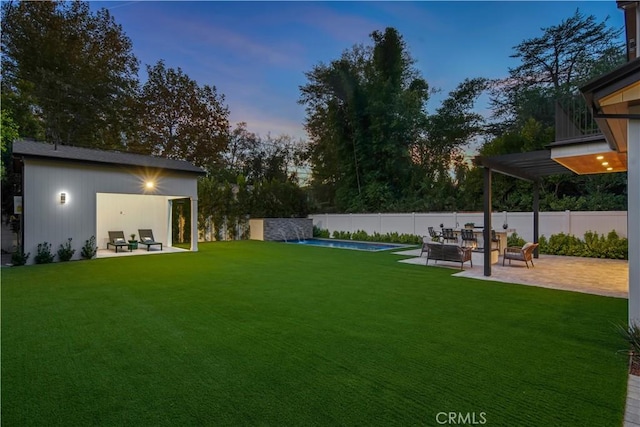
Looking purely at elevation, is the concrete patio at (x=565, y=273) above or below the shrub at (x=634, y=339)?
below

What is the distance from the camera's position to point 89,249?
11.3 m

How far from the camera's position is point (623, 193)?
13.2 metres

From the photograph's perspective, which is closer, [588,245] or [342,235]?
[588,245]

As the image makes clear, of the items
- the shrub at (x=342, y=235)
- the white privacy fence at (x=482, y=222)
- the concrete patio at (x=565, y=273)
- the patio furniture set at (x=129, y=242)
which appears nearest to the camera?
the concrete patio at (x=565, y=273)

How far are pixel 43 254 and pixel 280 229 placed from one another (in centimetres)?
1131

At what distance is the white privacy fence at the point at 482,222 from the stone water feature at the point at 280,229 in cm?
142

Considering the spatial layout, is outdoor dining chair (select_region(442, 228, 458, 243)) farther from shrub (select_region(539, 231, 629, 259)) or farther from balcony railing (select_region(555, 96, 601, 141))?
balcony railing (select_region(555, 96, 601, 141))

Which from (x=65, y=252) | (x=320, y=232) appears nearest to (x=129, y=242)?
(x=65, y=252)

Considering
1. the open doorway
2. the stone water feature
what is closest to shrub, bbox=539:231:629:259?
the stone water feature

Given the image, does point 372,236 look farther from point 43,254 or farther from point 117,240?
point 43,254

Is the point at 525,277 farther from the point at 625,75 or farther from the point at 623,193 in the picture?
the point at 623,193

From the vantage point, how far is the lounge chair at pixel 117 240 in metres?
13.3

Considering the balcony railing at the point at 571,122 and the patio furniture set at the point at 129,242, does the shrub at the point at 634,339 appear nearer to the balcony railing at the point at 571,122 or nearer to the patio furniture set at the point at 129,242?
the balcony railing at the point at 571,122

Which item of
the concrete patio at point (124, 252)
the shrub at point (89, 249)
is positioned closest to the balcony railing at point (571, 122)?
the concrete patio at point (124, 252)
